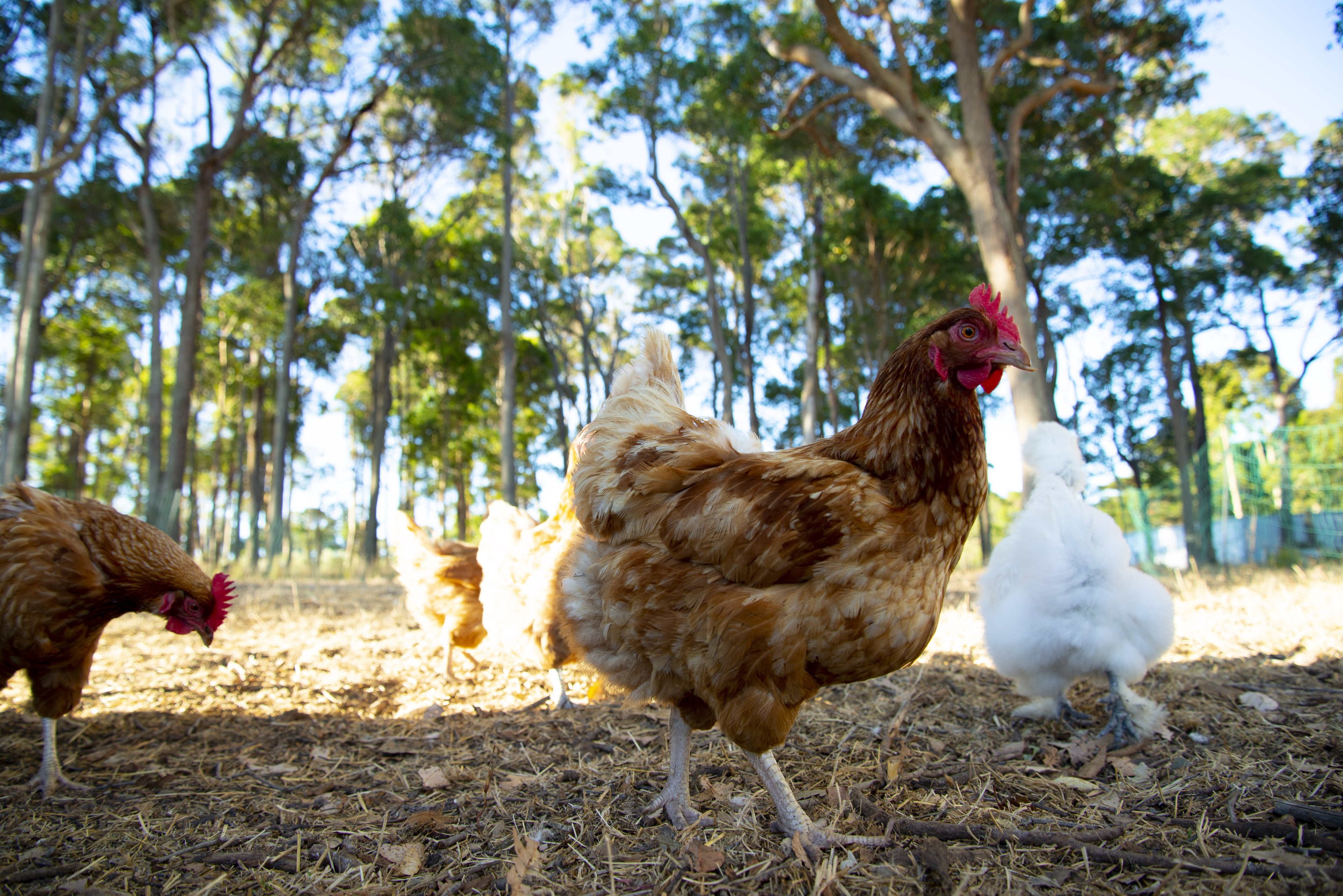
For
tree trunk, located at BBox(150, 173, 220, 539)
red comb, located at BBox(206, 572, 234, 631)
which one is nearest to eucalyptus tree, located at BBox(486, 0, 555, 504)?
tree trunk, located at BBox(150, 173, 220, 539)

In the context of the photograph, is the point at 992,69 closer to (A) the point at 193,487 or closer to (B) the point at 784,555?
(B) the point at 784,555

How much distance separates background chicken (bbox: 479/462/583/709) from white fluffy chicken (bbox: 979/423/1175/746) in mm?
2353

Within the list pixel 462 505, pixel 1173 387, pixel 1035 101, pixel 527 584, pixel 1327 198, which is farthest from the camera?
pixel 462 505

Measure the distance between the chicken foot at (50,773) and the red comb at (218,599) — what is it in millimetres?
648

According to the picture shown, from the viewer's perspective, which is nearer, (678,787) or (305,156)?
(678,787)

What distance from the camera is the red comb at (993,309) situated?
208 cm

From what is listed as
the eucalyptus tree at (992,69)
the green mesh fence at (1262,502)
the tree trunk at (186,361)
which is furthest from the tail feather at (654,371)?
the tree trunk at (186,361)

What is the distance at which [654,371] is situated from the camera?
302cm

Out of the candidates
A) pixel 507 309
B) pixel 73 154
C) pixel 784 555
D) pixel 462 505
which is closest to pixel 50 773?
pixel 784 555

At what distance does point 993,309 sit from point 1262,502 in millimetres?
11321

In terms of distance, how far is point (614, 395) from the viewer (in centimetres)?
294

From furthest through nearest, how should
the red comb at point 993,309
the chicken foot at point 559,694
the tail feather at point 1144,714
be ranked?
the chicken foot at point 559,694 < the tail feather at point 1144,714 < the red comb at point 993,309

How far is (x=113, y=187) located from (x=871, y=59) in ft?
54.2

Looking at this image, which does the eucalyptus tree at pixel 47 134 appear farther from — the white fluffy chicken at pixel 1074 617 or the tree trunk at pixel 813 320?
the tree trunk at pixel 813 320
